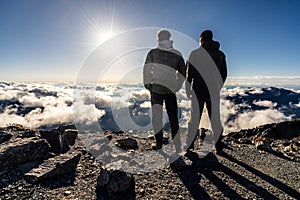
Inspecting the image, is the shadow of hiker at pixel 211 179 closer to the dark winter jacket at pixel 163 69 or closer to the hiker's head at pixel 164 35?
the dark winter jacket at pixel 163 69

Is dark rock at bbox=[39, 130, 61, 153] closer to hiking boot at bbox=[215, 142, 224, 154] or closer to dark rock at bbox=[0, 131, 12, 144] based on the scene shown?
dark rock at bbox=[0, 131, 12, 144]

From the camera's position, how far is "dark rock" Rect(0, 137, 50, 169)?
5.69m

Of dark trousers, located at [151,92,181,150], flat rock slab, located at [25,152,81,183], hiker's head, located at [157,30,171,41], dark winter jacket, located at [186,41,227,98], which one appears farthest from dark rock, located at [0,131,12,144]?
dark winter jacket, located at [186,41,227,98]

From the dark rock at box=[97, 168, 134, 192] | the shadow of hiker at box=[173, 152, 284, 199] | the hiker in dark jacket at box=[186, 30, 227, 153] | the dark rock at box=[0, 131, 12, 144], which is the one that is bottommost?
the shadow of hiker at box=[173, 152, 284, 199]

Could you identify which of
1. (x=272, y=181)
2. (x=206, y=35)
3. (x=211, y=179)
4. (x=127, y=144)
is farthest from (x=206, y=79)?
(x=127, y=144)

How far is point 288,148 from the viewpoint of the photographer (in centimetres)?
908

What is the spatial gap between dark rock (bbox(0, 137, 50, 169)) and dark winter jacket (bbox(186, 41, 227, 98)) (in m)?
5.13

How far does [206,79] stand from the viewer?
7.52 meters

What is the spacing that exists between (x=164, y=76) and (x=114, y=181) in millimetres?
3650

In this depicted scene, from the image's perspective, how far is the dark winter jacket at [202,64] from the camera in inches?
292

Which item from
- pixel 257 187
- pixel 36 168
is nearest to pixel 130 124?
pixel 36 168

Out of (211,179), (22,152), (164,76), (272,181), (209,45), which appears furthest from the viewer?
(209,45)

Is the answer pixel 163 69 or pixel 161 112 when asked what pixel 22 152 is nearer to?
pixel 161 112

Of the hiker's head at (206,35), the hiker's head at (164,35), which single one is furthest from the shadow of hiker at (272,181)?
the hiker's head at (164,35)
